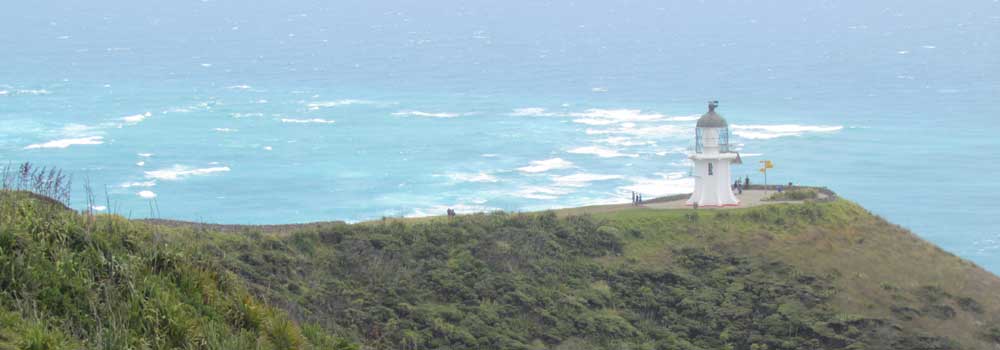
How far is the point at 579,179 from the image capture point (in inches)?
3472

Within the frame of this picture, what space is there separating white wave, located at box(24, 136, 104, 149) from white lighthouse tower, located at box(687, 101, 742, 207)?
6604 centimetres

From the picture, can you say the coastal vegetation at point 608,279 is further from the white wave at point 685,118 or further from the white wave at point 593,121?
the white wave at point 593,121

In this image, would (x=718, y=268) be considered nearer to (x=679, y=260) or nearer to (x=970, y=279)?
(x=679, y=260)

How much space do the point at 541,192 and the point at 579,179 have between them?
4703mm

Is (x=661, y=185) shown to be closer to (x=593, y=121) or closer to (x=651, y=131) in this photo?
(x=651, y=131)

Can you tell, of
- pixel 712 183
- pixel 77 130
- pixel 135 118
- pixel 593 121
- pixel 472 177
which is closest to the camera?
pixel 712 183

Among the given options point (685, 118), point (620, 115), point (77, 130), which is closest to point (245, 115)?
point (77, 130)

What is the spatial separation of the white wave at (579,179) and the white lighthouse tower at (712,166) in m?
37.2

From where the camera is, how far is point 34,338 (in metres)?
18.2

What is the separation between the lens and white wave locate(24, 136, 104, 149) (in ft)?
330

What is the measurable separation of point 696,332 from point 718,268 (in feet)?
14.7

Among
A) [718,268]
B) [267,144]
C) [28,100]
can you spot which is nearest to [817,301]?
[718,268]

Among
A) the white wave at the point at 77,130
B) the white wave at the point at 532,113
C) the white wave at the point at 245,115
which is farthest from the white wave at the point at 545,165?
the white wave at the point at 77,130

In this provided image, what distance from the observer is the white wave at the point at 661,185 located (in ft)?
270
